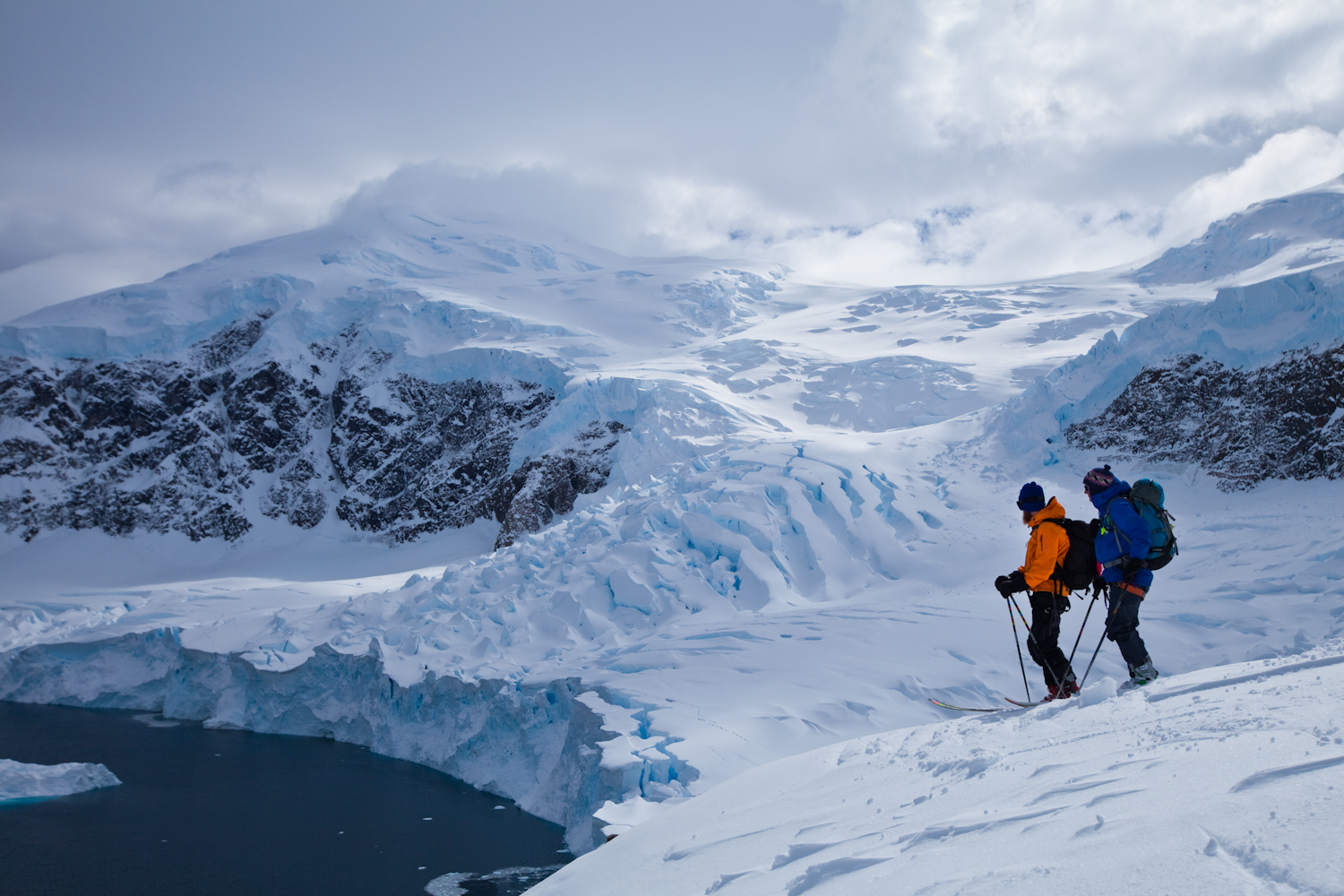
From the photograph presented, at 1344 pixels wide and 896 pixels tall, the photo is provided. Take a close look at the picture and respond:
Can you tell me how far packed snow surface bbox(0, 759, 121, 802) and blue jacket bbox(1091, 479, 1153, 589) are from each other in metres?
12.8

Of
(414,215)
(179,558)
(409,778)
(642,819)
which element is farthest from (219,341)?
(642,819)

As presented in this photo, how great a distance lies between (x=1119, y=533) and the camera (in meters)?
4.16

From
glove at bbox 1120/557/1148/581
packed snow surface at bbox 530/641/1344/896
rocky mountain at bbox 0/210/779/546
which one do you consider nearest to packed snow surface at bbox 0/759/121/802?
packed snow surface at bbox 530/641/1344/896

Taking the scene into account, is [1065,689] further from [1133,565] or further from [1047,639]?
[1133,565]

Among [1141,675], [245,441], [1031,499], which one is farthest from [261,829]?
[245,441]

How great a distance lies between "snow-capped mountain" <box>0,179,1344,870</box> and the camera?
870 cm

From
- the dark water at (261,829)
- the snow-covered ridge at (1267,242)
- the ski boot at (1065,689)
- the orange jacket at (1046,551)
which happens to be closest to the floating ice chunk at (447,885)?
the dark water at (261,829)

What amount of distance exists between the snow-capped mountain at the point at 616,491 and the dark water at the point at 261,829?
27.9 inches

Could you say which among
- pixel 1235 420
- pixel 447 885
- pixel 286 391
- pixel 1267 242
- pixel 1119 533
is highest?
pixel 286 391

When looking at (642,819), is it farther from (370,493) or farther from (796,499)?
(370,493)

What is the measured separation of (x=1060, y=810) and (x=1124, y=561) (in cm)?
225

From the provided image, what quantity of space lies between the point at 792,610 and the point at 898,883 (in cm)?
839

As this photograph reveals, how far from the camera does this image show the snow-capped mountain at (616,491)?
870 cm

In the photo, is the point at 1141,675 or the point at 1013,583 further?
the point at 1013,583
